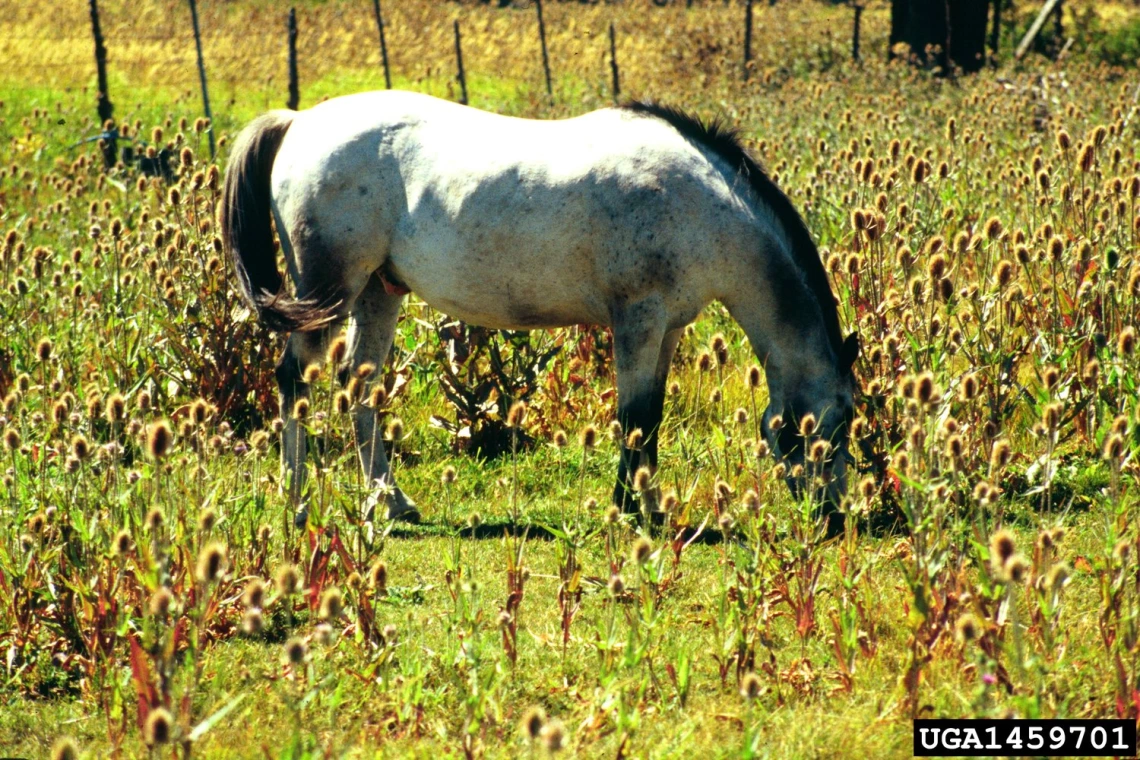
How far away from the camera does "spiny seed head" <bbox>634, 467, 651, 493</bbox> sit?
→ 4125 mm

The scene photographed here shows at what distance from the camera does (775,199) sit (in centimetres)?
566

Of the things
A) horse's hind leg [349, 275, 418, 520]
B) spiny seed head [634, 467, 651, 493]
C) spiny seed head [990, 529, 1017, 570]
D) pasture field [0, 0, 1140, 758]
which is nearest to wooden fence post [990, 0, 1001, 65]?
pasture field [0, 0, 1140, 758]

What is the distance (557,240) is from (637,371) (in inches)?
27.2

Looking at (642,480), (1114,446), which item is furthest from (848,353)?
(1114,446)

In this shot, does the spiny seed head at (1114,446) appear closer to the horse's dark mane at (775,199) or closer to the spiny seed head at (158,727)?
the horse's dark mane at (775,199)

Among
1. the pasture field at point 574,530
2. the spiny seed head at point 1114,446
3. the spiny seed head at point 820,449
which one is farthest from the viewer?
the spiny seed head at point 820,449

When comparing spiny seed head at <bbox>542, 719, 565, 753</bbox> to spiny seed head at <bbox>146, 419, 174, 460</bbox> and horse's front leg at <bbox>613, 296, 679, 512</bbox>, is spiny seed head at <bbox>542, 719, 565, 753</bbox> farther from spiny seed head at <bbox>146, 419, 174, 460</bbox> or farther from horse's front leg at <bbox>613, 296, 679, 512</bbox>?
horse's front leg at <bbox>613, 296, 679, 512</bbox>

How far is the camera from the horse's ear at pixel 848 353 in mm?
5496

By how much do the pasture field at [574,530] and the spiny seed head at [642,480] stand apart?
0.43 ft

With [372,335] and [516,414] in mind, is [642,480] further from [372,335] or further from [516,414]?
[372,335]

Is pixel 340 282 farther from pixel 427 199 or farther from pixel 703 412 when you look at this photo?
pixel 703 412

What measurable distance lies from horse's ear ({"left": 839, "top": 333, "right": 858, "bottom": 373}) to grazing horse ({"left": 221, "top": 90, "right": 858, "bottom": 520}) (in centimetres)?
1

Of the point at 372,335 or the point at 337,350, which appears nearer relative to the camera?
the point at 337,350

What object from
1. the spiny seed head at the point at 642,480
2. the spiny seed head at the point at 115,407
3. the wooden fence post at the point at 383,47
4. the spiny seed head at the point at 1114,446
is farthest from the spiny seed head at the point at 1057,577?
the wooden fence post at the point at 383,47
